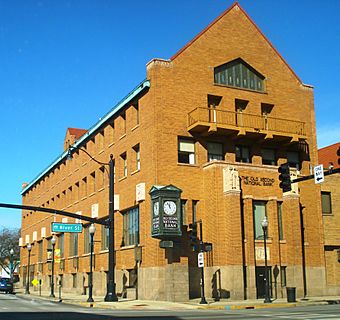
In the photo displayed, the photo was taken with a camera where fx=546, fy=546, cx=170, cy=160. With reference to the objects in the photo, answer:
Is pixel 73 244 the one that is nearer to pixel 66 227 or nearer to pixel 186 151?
pixel 66 227

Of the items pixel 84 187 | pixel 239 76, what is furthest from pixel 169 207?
pixel 84 187

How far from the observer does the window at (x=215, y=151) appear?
123 feet

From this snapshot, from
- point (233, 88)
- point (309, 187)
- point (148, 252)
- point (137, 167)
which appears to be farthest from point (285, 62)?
point (148, 252)

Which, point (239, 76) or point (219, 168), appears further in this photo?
point (239, 76)

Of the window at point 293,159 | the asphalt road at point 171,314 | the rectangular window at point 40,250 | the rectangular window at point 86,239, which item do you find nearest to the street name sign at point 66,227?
the asphalt road at point 171,314

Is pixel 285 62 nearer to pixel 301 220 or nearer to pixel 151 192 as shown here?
pixel 301 220

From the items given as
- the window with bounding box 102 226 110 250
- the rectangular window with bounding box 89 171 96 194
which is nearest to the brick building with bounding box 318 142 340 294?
the window with bounding box 102 226 110 250

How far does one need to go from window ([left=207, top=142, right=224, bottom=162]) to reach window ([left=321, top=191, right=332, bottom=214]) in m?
8.87

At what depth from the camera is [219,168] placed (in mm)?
35125

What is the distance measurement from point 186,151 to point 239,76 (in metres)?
7.55

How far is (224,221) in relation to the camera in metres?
34.2

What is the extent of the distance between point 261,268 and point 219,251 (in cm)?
363

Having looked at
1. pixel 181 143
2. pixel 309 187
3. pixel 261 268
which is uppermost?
pixel 181 143

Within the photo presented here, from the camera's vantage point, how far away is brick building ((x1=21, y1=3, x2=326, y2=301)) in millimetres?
34094
